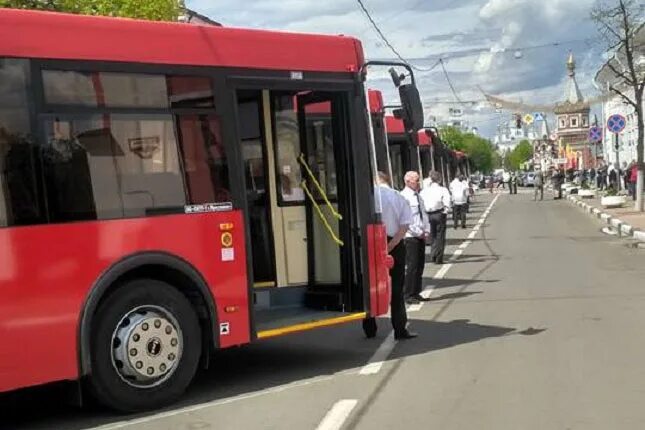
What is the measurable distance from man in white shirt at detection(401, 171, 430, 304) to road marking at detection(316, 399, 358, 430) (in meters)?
5.22

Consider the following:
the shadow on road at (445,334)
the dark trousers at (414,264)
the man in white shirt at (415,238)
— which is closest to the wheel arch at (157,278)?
the shadow on road at (445,334)

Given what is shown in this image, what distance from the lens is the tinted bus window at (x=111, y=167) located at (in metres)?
6.68

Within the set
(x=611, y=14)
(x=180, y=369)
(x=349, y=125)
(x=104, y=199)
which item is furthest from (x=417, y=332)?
(x=611, y=14)

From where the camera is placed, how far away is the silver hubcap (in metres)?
7.02

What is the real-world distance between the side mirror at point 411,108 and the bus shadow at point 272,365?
2265mm

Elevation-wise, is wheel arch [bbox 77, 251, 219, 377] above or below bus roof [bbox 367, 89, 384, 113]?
below

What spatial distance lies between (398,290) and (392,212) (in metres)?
0.83

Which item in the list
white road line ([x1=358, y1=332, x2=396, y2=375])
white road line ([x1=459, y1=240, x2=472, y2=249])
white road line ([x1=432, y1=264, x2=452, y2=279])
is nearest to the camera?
white road line ([x1=358, y1=332, x2=396, y2=375])

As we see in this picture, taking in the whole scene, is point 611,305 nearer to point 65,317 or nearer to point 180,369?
point 180,369

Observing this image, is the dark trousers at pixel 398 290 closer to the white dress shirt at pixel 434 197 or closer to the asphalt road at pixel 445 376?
the asphalt road at pixel 445 376

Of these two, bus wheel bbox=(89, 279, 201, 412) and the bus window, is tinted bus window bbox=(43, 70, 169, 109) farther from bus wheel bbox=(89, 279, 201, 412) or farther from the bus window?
the bus window

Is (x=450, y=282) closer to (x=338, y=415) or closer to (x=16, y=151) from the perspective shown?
(x=338, y=415)

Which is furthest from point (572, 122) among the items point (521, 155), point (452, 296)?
point (452, 296)

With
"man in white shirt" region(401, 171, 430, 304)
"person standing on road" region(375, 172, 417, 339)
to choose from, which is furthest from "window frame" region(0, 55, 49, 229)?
"man in white shirt" region(401, 171, 430, 304)
